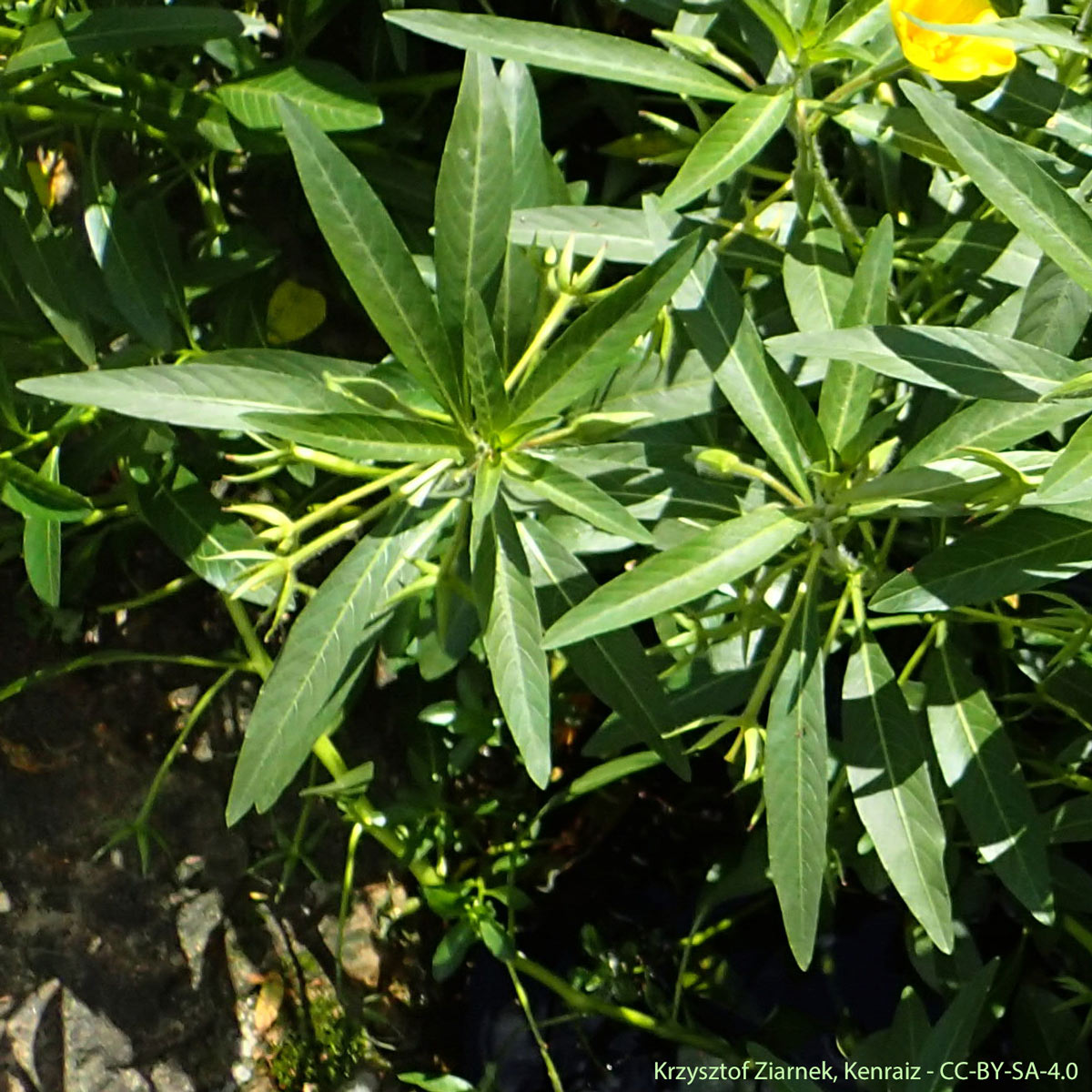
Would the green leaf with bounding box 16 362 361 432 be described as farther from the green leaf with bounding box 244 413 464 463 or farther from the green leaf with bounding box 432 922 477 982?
the green leaf with bounding box 432 922 477 982

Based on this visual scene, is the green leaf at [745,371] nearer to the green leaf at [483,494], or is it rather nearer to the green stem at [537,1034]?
the green leaf at [483,494]

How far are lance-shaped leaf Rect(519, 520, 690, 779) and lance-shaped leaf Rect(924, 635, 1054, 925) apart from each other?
306mm

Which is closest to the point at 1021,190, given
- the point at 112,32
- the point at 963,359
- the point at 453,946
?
the point at 963,359

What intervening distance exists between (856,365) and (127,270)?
0.77 metres

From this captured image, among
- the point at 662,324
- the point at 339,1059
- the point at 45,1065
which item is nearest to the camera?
the point at 662,324

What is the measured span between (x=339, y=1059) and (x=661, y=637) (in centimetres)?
85

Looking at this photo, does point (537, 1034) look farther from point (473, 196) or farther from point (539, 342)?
point (473, 196)

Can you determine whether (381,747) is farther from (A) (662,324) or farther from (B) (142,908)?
(A) (662,324)

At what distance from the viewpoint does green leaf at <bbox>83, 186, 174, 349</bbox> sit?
1199 millimetres

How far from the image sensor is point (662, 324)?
44.6 inches

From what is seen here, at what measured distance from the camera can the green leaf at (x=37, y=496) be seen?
43.5 inches

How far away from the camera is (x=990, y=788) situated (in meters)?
1.12

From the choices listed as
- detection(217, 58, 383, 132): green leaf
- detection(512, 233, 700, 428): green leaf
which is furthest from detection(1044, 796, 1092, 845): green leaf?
detection(217, 58, 383, 132): green leaf

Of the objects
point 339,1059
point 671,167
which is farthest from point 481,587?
point 339,1059
